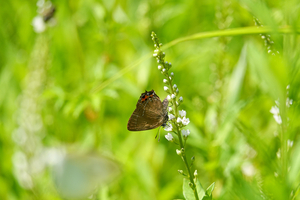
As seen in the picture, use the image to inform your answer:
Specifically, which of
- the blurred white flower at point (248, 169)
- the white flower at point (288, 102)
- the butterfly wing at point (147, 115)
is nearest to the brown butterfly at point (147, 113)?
the butterfly wing at point (147, 115)

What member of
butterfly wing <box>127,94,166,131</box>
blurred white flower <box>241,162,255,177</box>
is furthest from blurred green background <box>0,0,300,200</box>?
butterfly wing <box>127,94,166,131</box>

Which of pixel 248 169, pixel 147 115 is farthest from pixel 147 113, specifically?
pixel 248 169

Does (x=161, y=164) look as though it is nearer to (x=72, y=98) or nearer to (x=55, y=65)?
(x=72, y=98)

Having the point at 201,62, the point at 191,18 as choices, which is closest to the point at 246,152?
the point at 201,62

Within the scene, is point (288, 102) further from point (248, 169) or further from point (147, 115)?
point (248, 169)

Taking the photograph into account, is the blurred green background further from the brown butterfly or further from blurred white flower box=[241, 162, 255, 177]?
the brown butterfly

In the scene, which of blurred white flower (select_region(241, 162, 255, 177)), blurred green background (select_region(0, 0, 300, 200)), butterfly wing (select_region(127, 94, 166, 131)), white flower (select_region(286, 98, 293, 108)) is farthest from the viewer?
blurred white flower (select_region(241, 162, 255, 177))
